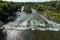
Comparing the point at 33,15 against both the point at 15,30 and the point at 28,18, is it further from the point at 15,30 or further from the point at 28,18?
the point at 15,30

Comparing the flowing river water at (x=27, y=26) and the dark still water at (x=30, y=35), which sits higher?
the flowing river water at (x=27, y=26)

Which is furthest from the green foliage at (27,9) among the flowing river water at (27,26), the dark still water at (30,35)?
the dark still water at (30,35)

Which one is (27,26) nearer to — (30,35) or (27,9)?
(30,35)

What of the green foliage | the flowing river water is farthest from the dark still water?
the green foliage

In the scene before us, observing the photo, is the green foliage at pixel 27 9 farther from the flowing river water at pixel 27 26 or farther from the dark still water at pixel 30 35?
the dark still water at pixel 30 35

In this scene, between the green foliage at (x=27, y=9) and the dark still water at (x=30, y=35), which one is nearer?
the dark still water at (x=30, y=35)

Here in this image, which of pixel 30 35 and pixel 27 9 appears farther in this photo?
pixel 27 9

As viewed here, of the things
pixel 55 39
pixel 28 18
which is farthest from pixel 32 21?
pixel 55 39

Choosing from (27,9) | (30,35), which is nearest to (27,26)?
(30,35)
